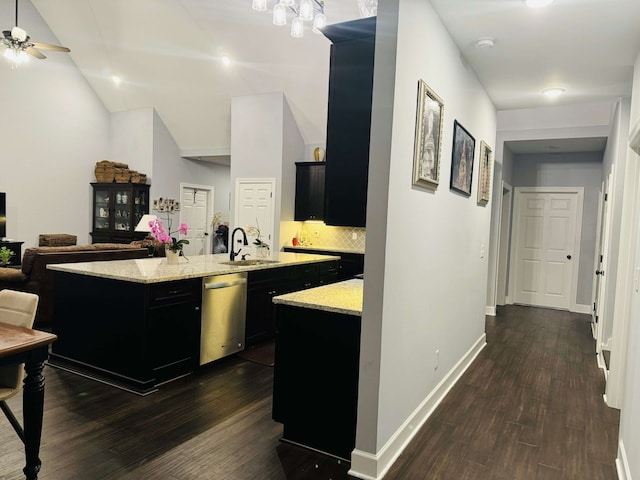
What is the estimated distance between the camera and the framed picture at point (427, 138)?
98.0 inches

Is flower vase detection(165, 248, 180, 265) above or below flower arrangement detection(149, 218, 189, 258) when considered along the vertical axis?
below

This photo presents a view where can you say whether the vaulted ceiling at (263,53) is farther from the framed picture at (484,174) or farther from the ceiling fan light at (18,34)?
the ceiling fan light at (18,34)

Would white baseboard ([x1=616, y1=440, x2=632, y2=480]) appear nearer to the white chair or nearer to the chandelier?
the white chair

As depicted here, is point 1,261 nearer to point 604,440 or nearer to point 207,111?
point 207,111

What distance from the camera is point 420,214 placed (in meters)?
2.66

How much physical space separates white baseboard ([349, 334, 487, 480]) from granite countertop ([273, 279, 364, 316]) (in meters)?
0.74

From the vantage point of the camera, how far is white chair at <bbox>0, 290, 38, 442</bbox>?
2215 mm

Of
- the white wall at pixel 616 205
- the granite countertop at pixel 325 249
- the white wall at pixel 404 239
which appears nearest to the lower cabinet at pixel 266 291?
the white wall at pixel 404 239

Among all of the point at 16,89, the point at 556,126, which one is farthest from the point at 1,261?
the point at 556,126

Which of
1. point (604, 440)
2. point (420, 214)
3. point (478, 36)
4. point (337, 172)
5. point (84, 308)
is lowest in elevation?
point (604, 440)

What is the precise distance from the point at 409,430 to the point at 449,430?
33 cm

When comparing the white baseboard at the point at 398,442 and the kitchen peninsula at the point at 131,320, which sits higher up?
the kitchen peninsula at the point at 131,320

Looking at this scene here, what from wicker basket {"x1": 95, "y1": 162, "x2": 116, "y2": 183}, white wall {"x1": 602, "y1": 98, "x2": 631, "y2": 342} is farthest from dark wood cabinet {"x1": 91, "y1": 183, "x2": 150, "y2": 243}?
white wall {"x1": 602, "y1": 98, "x2": 631, "y2": 342}

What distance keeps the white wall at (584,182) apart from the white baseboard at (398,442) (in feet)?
15.4
